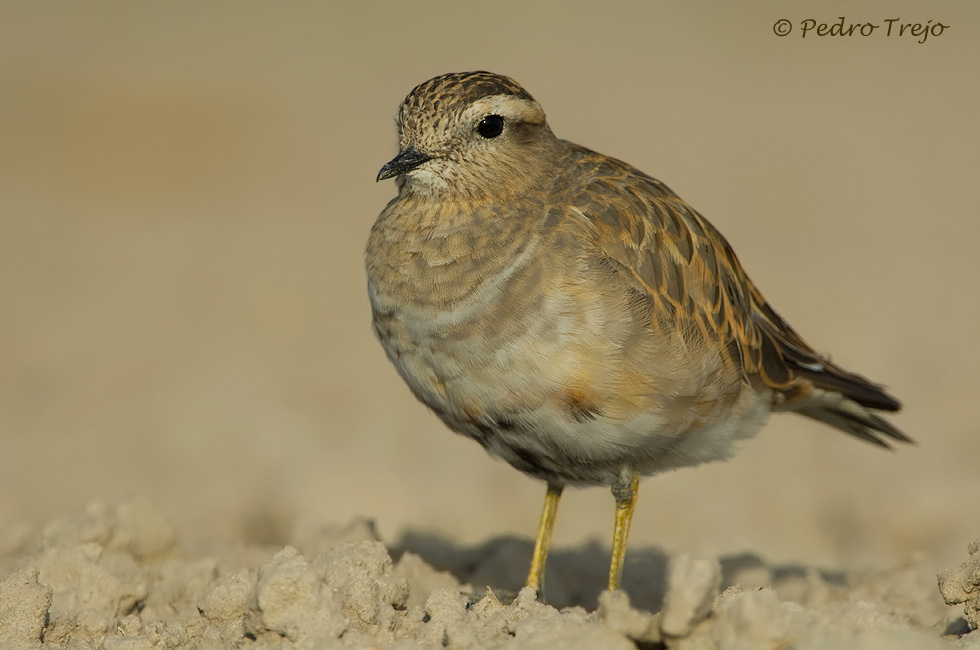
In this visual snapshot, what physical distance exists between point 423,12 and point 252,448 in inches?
494

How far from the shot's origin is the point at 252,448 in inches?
387

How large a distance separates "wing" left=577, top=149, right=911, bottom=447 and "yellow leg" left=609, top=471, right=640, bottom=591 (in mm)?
886

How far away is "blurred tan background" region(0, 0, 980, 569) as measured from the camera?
9383 millimetres

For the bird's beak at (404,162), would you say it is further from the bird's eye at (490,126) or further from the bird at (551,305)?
the bird's eye at (490,126)

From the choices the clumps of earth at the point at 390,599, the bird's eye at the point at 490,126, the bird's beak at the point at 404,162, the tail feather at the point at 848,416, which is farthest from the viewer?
the tail feather at the point at 848,416

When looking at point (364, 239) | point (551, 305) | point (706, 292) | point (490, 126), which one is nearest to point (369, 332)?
point (364, 239)

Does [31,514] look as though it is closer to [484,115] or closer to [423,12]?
[484,115]

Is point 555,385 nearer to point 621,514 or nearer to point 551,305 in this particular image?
point 551,305

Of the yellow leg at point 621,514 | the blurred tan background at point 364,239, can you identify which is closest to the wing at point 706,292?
the yellow leg at point 621,514

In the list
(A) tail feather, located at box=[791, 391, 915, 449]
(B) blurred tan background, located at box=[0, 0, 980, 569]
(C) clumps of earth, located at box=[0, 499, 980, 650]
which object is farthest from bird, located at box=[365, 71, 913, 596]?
(B) blurred tan background, located at box=[0, 0, 980, 569]

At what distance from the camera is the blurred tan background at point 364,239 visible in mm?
9383

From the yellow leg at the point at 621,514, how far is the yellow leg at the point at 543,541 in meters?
0.50

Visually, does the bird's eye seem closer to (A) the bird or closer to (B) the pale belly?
(A) the bird

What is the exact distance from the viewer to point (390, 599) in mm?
5637
